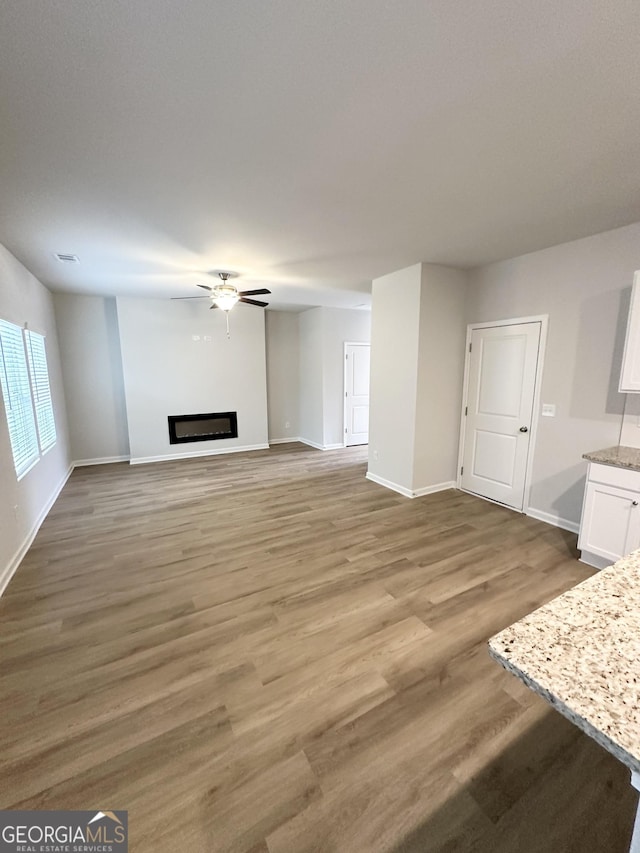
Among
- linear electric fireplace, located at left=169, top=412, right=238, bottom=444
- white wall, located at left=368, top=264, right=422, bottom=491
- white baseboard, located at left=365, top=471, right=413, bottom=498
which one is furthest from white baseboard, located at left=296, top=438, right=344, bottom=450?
white wall, located at left=368, top=264, right=422, bottom=491

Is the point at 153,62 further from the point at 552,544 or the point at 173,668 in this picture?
the point at 552,544

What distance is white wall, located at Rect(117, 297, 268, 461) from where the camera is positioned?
5.80 metres

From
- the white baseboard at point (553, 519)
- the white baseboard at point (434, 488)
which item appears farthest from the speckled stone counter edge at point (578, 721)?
the white baseboard at point (434, 488)

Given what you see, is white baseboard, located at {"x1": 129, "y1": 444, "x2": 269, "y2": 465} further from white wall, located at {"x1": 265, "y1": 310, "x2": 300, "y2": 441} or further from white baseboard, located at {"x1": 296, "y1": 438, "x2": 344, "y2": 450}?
white baseboard, located at {"x1": 296, "y1": 438, "x2": 344, "y2": 450}

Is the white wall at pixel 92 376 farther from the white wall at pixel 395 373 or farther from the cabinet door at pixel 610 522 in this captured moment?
the cabinet door at pixel 610 522

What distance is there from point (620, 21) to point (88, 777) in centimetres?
343

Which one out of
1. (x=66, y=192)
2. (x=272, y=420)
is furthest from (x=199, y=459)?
(x=66, y=192)

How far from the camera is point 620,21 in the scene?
119 cm

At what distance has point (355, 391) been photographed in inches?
277

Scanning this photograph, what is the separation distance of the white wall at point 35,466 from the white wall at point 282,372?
3.53m

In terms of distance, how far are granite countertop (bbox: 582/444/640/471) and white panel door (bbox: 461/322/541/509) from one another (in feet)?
2.78

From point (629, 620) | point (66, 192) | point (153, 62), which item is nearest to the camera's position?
point (629, 620)

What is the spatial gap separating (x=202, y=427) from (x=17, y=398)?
322 centimetres

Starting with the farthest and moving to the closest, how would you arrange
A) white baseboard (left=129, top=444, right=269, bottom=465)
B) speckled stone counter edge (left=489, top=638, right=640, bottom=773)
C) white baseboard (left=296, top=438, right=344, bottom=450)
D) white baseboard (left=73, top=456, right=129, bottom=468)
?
white baseboard (left=296, top=438, right=344, bottom=450) → white baseboard (left=129, top=444, right=269, bottom=465) → white baseboard (left=73, top=456, right=129, bottom=468) → speckled stone counter edge (left=489, top=638, right=640, bottom=773)
